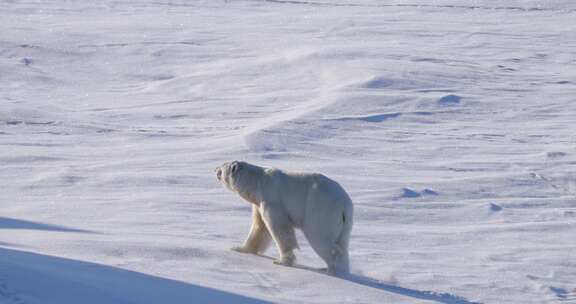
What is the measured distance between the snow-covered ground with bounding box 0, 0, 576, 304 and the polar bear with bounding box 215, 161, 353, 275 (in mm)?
182

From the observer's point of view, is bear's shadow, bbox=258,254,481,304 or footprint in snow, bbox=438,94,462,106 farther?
footprint in snow, bbox=438,94,462,106

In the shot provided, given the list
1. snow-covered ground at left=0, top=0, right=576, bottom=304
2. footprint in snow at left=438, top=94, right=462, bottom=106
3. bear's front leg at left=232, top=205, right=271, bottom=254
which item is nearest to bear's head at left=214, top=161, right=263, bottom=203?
bear's front leg at left=232, top=205, right=271, bottom=254

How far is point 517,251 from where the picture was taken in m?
7.97

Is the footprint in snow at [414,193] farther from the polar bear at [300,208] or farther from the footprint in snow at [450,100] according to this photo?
the footprint in snow at [450,100]

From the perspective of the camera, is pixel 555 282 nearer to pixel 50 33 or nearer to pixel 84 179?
pixel 84 179

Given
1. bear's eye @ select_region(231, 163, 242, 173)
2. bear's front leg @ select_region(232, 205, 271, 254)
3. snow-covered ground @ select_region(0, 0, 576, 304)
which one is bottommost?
snow-covered ground @ select_region(0, 0, 576, 304)

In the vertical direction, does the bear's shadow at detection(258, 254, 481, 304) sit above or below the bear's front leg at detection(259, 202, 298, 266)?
below

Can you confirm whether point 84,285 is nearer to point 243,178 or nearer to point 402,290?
point 243,178

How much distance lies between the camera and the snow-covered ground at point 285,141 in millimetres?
6105

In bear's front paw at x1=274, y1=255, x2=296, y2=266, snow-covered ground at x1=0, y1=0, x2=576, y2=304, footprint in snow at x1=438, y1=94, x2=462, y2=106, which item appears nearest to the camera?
snow-covered ground at x1=0, y1=0, x2=576, y2=304

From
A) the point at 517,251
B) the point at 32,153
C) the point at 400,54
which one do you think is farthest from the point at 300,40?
the point at 517,251

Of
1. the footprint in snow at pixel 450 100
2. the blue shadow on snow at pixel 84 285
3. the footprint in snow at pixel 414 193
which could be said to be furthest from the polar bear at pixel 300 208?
the footprint in snow at pixel 450 100

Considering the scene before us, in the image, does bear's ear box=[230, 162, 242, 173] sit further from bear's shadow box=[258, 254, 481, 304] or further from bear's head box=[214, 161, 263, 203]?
bear's shadow box=[258, 254, 481, 304]

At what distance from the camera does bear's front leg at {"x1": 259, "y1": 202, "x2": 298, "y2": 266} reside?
6.46m
